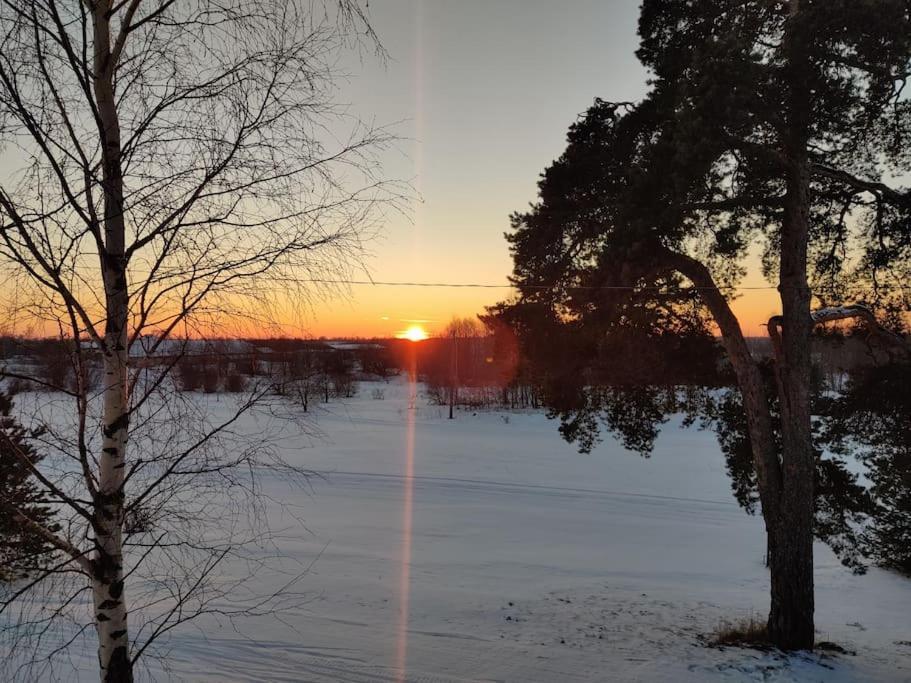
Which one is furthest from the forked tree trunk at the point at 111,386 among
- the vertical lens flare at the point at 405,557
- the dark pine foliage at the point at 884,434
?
the dark pine foliage at the point at 884,434

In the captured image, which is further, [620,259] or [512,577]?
[512,577]

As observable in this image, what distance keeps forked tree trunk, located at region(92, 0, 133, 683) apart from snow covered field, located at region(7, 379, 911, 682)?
34.1 inches

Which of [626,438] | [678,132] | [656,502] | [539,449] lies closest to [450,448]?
[539,449]

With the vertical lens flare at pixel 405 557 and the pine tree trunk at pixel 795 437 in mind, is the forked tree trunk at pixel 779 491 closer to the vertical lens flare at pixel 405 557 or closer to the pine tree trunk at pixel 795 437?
the pine tree trunk at pixel 795 437

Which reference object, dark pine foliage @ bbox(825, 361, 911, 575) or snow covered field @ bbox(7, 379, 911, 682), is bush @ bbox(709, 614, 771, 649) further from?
dark pine foliage @ bbox(825, 361, 911, 575)

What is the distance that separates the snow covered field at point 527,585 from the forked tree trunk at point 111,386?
866 millimetres

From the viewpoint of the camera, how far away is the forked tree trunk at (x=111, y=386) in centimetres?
265

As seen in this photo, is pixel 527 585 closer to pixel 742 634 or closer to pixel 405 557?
pixel 405 557

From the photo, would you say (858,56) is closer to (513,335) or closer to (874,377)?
(874,377)

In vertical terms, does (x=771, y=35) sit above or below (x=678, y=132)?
above

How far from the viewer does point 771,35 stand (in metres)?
7.09

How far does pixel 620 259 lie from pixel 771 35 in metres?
3.52

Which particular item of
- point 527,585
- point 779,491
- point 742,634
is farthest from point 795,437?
point 527,585

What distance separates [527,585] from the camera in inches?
448
